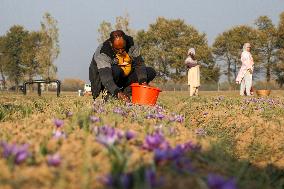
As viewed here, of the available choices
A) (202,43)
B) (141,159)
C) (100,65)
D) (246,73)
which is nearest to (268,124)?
(100,65)

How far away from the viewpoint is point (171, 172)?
8.05 feet

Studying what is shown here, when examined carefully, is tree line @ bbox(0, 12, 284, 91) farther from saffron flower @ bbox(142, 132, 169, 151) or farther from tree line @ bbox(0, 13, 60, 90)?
saffron flower @ bbox(142, 132, 169, 151)

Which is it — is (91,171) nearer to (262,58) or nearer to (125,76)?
(125,76)

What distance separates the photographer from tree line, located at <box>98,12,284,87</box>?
58844 mm

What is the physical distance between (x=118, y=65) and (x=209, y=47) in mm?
55256

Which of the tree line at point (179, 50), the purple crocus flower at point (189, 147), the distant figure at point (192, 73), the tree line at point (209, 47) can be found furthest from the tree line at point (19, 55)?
the purple crocus flower at point (189, 147)

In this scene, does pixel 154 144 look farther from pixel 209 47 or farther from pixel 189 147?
pixel 209 47

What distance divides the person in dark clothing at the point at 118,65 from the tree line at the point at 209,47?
159ft

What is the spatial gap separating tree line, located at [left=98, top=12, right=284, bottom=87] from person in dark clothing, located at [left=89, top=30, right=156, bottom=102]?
159ft

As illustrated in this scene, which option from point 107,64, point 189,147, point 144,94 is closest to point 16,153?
point 189,147

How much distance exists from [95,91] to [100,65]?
1356mm

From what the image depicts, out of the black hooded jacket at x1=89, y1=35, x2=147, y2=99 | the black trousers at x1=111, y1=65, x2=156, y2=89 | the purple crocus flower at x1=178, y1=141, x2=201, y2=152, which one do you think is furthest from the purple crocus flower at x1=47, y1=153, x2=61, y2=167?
the black trousers at x1=111, y1=65, x2=156, y2=89

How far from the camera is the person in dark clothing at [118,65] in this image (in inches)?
360

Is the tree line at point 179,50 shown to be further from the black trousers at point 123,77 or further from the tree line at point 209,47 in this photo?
the black trousers at point 123,77
